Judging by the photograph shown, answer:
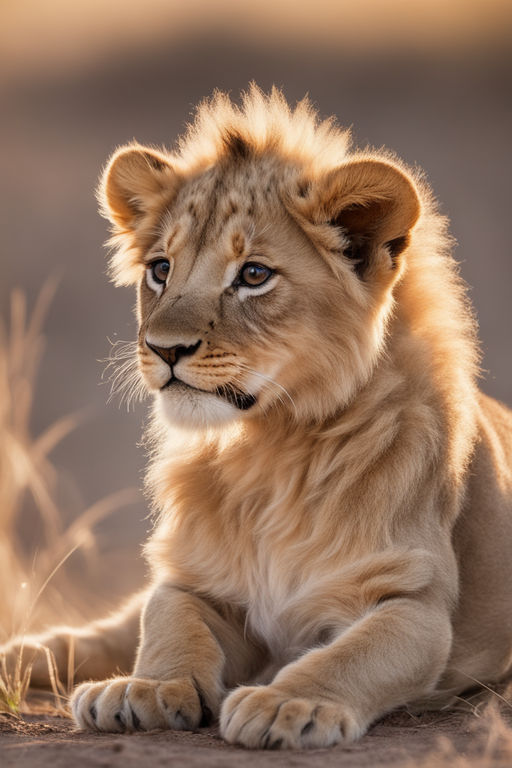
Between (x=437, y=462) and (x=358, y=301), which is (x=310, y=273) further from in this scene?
(x=437, y=462)

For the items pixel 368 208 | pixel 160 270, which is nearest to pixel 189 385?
pixel 160 270

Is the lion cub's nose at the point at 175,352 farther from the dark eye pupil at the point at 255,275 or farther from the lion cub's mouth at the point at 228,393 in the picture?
the dark eye pupil at the point at 255,275

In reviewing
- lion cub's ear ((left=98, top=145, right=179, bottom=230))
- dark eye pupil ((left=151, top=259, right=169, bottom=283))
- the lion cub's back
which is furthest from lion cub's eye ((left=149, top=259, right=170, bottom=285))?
the lion cub's back

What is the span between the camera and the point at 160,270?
3.77 metres

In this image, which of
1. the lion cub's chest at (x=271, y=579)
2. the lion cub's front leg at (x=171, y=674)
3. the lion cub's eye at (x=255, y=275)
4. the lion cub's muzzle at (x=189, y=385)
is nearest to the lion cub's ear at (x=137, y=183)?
the lion cub's eye at (x=255, y=275)

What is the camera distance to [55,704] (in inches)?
165

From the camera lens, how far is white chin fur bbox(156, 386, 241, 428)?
3.37 meters

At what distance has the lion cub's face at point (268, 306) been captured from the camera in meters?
3.37

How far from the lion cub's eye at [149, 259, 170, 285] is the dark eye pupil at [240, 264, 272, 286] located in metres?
0.33

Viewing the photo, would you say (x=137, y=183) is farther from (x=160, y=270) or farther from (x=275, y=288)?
(x=275, y=288)

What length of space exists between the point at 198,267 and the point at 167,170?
0.62 m

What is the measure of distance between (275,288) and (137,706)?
1.22m

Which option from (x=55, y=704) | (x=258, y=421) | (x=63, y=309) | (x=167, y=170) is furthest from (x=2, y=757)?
(x=63, y=309)

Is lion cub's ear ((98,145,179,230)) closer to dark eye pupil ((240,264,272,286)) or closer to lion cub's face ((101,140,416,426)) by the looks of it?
lion cub's face ((101,140,416,426))
